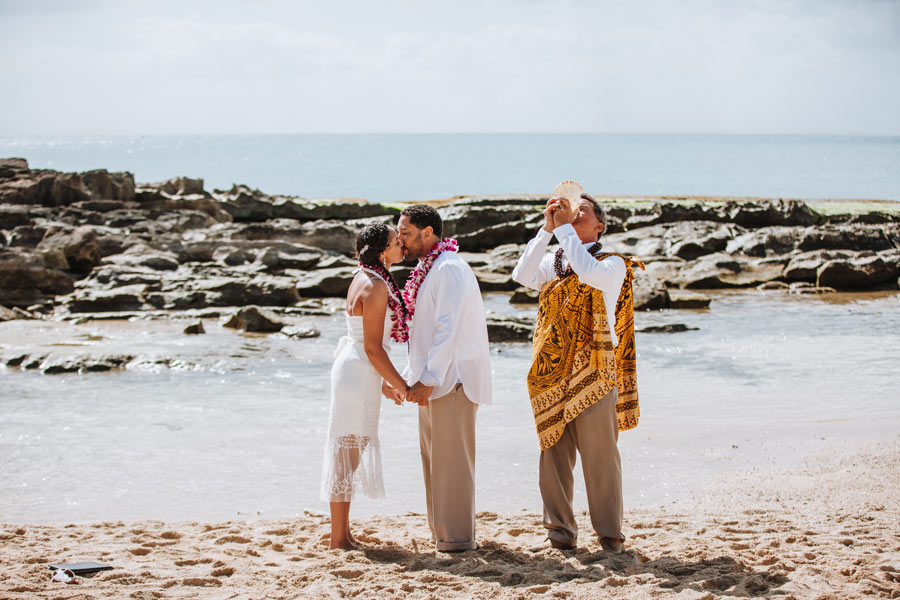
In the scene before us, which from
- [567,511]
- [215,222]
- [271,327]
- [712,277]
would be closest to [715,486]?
[567,511]

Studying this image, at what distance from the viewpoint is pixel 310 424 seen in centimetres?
918

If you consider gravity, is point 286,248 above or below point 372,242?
below

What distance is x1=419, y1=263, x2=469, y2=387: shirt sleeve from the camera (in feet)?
15.9

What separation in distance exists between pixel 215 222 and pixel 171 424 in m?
22.0

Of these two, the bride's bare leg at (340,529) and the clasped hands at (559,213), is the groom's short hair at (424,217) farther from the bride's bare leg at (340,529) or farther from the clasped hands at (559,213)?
the bride's bare leg at (340,529)

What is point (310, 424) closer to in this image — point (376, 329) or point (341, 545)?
point (341, 545)

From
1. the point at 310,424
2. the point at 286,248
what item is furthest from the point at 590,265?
the point at 286,248

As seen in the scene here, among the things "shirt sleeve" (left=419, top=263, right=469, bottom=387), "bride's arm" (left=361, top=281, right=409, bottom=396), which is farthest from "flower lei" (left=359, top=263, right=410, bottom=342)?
"shirt sleeve" (left=419, top=263, right=469, bottom=387)

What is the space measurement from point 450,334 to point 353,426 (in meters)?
0.79

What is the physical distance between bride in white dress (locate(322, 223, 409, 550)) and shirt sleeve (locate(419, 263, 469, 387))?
21 centimetres

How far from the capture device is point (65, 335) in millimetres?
14500

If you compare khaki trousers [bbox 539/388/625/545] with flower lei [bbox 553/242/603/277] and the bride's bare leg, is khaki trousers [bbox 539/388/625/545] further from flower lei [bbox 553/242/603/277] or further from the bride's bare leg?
the bride's bare leg

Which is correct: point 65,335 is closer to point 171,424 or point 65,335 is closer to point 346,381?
point 171,424

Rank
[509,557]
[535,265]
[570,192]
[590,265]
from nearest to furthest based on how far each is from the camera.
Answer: [590,265], [509,557], [570,192], [535,265]
